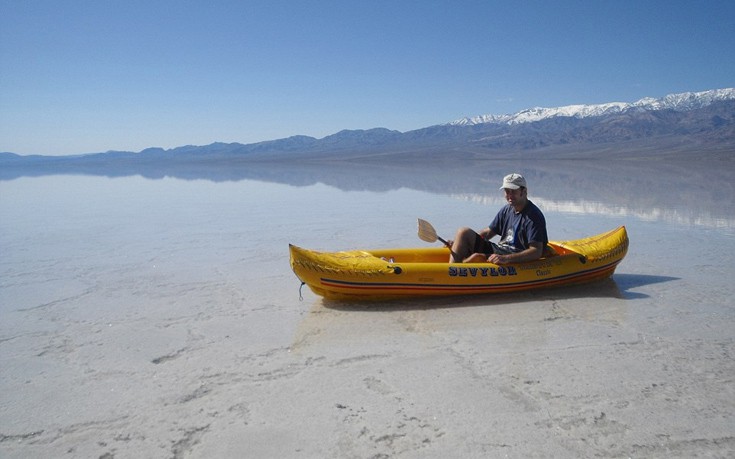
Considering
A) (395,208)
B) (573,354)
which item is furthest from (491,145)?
(573,354)

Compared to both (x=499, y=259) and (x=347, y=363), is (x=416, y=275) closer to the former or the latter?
(x=499, y=259)

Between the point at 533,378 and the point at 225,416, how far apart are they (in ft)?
6.21

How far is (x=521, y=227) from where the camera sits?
4.90m

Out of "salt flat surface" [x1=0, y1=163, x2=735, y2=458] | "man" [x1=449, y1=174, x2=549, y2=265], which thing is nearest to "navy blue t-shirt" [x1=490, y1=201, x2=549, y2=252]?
"man" [x1=449, y1=174, x2=549, y2=265]

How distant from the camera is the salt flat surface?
264 cm

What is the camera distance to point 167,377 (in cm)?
337

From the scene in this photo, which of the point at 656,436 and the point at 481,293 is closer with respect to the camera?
the point at 656,436

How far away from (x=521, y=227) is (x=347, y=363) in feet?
→ 7.56

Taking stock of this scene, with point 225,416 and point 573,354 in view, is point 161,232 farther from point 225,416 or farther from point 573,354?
point 573,354

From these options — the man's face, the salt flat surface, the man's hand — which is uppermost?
the man's face

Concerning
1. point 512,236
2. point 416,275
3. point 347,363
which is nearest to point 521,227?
point 512,236

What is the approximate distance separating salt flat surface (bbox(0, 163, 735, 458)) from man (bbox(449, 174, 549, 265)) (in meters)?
0.43

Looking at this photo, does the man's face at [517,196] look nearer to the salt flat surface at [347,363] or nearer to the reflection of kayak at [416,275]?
the reflection of kayak at [416,275]

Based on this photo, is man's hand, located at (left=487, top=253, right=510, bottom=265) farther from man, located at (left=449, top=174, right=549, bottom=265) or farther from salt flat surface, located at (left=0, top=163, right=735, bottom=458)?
salt flat surface, located at (left=0, top=163, right=735, bottom=458)
